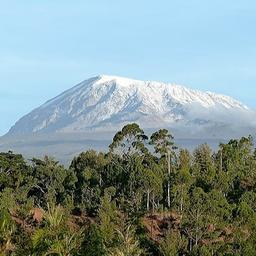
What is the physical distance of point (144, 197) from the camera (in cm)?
9069

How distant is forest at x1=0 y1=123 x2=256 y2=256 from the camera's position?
218 ft

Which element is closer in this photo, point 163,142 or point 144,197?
point 144,197

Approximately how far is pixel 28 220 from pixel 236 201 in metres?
27.2

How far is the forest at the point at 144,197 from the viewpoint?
66.6 meters

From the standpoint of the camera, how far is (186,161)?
103 meters

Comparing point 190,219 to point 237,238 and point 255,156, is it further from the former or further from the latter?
point 255,156

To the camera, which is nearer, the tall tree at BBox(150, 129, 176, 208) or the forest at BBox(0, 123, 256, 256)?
the forest at BBox(0, 123, 256, 256)

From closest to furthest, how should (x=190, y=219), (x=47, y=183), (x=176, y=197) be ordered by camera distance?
(x=190, y=219)
(x=176, y=197)
(x=47, y=183)

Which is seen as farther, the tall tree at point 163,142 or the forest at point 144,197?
the tall tree at point 163,142

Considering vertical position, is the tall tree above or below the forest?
above

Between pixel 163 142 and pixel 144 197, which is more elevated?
pixel 163 142

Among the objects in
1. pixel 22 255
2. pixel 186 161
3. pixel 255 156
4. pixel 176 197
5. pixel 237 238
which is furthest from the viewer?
pixel 255 156

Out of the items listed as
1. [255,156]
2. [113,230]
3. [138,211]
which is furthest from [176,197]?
[255,156]

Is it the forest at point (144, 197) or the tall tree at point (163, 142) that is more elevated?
the tall tree at point (163, 142)
